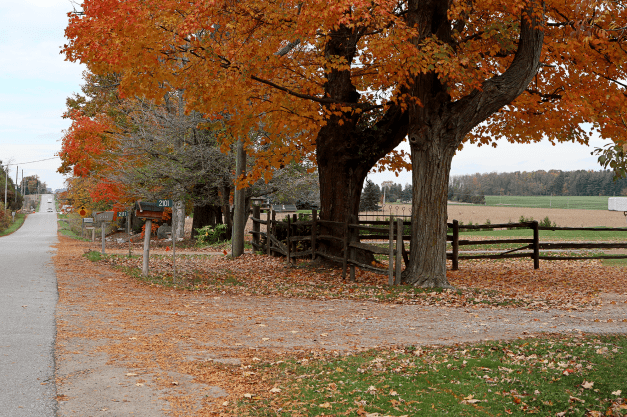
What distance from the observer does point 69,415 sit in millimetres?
4707

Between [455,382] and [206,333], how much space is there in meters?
3.85

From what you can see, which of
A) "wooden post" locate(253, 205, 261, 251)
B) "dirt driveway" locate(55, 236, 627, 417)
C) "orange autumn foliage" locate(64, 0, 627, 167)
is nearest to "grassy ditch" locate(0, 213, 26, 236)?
"wooden post" locate(253, 205, 261, 251)

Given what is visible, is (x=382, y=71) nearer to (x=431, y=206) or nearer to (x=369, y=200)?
(x=431, y=206)

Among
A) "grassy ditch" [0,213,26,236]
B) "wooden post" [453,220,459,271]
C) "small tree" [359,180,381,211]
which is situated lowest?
"grassy ditch" [0,213,26,236]

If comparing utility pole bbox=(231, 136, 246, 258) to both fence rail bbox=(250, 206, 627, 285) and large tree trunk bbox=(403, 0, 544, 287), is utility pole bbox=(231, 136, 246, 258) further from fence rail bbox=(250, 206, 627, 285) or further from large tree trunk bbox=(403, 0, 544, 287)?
large tree trunk bbox=(403, 0, 544, 287)

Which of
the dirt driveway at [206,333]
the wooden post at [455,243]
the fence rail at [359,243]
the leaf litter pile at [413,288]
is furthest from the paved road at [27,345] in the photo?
the wooden post at [455,243]

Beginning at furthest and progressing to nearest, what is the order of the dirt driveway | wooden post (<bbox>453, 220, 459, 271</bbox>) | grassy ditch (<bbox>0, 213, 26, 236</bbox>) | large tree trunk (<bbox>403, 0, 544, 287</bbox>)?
1. grassy ditch (<bbox>0, 213, 26, 236</bbox>)
2. wooden post (<bbox>453, 220, 459, 271</bbox>)
3. large tree trunk (<bbox>403, 0, 544, 287</bbox>)
4. the dirt driveway

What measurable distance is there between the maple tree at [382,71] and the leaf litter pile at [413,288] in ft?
4.03

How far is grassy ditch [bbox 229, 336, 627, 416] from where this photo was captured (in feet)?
16.1

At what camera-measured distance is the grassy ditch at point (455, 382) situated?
4922mm

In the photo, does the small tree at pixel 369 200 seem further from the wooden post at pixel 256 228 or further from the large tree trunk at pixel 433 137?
the large tree trunk at pixel 433 137

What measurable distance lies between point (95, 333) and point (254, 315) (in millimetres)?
2765

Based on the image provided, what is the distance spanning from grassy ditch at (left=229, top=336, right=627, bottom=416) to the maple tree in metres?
6.00

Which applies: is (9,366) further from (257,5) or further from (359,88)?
(359,88)
